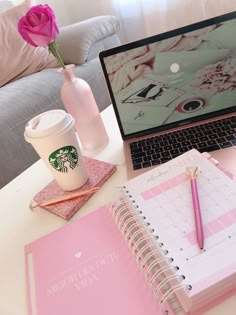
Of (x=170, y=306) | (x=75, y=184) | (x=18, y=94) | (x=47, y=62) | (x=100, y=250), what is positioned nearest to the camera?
(x=170, y=306)

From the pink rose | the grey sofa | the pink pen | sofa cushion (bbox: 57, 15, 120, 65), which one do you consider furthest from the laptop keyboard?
sofa cushion (bbox: 57, 15, 120, 65)

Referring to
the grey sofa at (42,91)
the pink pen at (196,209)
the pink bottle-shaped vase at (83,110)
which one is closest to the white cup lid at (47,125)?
the pink bottle-shaped vase at (83,110)

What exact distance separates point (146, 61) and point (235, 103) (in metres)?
0.23

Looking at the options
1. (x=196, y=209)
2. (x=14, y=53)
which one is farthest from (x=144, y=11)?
(x=196, y=209)

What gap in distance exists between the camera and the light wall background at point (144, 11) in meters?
1.80

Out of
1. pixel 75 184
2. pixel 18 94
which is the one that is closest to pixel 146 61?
pixel 75 184

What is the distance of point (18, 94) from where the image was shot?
1.46 m

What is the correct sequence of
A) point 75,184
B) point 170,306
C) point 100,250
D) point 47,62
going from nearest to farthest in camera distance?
point 170,306 < point 100,250 < point 75,184 < point 47,62

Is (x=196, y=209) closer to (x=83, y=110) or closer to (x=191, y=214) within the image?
(x=191, y=214)

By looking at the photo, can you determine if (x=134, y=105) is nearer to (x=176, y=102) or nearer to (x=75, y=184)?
(x=176, y=102)

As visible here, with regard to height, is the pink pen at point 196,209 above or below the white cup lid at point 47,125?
below

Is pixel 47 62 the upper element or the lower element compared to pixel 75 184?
lower

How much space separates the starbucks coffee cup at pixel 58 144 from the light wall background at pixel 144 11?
159 centimetres

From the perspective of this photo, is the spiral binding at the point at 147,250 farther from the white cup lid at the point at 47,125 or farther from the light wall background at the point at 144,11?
the light wall background at the point at 144,11
